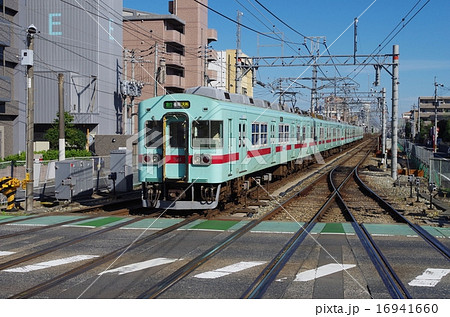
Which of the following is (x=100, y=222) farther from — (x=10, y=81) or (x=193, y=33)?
(x=193, y=33)

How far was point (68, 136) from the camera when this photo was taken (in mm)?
33250

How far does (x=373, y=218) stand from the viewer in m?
13.0

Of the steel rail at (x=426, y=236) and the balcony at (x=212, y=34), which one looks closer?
the steel rail at (x=426, y=236)

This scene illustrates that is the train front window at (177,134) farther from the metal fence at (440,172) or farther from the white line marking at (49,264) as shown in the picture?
the metal fence at (440,172)

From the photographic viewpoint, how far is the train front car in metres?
12.7

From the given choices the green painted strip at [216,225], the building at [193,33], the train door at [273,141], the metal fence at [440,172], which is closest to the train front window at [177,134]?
the green painted strip at [216,225]

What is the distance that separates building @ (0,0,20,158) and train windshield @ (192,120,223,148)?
22356 mm

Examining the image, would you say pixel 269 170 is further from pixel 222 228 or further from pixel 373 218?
pixel 222 228

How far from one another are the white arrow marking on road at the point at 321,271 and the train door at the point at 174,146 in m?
5.80

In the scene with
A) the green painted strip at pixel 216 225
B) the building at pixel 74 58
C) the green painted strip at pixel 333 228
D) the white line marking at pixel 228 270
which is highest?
the building at pixel 74 58

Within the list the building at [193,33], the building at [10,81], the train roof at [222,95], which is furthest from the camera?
the building at [193,33]

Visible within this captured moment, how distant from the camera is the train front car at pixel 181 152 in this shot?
12.7 metres

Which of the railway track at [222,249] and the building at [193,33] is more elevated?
the building at [193,33]

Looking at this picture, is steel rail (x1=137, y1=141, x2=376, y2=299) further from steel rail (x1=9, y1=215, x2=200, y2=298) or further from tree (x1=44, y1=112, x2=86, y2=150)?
tree (x1=44, y1=112, x2=86, y2=150)
